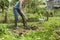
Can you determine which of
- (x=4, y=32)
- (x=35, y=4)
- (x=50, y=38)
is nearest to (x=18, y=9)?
(x=4, y=32)

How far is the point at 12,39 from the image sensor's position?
7.23 meters

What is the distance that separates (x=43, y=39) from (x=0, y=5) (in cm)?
1257

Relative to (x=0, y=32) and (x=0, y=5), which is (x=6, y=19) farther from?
(x=0, y=32)

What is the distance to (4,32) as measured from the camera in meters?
8.58

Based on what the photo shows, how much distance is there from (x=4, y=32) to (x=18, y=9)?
331 centimetres

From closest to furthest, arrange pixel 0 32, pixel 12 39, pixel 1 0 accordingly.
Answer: pixel 12 39 → pixel 0 32 → pixel 1 0

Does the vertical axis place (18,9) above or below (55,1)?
above

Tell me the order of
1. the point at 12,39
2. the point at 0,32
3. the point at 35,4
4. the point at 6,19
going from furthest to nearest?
1. the point at 35,4
2. the point at 6,19
3. the point at 0,32
4. the point at 12,39

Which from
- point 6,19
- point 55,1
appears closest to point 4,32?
point 6,19

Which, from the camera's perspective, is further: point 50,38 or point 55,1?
point 55,1

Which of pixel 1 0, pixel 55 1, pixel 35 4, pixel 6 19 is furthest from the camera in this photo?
pixel 55 1

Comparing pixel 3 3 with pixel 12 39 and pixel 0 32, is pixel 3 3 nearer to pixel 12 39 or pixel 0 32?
pixel 0 32

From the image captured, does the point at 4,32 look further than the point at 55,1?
→ No

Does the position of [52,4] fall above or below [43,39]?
below
